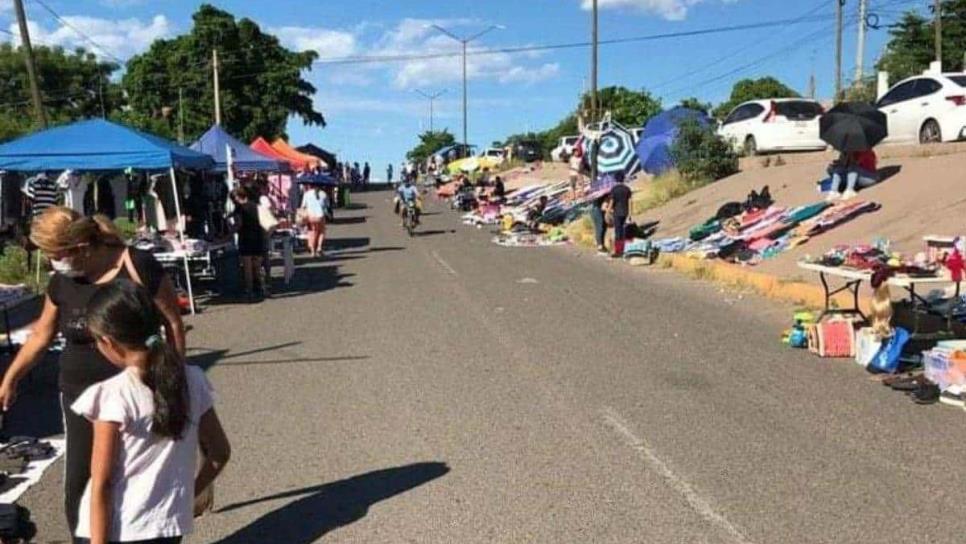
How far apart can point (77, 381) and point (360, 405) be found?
13.9ft

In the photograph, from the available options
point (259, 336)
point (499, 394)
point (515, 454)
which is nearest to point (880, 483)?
point (515, 454)

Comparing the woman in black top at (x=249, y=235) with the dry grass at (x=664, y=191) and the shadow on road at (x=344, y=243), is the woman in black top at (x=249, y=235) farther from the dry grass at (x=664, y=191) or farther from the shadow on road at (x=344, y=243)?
the dry grass at (x=664, y=191)

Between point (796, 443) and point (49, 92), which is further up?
point (49, 92)

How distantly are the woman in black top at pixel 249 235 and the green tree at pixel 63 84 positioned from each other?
60.2 metres

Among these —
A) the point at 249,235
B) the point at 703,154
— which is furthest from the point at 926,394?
the point at 703,154

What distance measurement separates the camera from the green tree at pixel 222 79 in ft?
220

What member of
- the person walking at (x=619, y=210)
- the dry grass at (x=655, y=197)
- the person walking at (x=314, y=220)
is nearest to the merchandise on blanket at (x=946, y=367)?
the person walking at (x=619, y=210)

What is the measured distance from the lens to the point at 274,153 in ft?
105

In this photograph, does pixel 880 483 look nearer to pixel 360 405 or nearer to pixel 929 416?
pixel 929 416

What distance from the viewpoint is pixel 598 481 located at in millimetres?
6145

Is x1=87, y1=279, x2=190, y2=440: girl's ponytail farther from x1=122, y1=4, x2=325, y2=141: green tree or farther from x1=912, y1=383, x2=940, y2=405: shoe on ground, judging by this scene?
x1=122, y1=4, x2=325, y2=141: green tree

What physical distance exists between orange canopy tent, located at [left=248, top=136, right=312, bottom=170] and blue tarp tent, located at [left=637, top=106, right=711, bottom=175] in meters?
10.8

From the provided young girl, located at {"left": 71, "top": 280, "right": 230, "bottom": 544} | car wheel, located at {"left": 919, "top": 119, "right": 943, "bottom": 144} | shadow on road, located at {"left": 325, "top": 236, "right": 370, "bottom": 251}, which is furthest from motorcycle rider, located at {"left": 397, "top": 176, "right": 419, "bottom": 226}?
young girl, located at {"left": 71, "top": 280, "right": 230, "bottom": 544}

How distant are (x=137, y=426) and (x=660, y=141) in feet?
94.6
